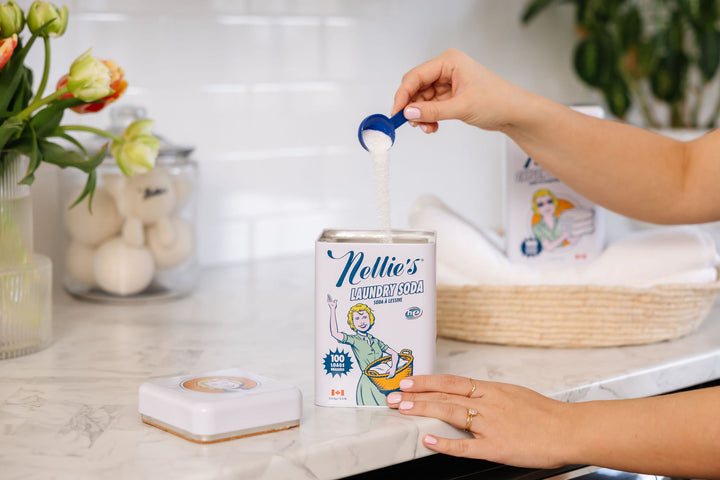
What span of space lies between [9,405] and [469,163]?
119 centimetres

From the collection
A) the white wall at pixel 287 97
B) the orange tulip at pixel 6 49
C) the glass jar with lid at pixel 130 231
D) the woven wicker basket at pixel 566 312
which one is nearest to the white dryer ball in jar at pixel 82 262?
the glass jar with lid at pixel 130 231

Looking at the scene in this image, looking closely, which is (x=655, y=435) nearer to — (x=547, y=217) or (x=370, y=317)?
(x=370, y=317)

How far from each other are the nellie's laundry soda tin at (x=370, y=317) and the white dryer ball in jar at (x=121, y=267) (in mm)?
499

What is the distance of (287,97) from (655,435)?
995 mm

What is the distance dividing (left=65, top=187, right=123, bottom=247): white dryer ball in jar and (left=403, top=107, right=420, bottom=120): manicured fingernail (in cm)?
54

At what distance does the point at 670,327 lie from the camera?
3.55 ft

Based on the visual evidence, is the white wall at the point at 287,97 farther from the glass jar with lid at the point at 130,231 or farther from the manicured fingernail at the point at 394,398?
the manicured fingernail at the point at 394,398

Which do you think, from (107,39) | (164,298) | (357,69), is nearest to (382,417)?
(164,298)

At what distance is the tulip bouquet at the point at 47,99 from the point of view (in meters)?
0.96

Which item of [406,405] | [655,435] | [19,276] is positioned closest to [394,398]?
[406,405]

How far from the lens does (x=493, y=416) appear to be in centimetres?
80

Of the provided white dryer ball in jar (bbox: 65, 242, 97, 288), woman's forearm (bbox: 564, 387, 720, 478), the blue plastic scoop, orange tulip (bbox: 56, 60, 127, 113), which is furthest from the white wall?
woman's forearm (bbox: 564, 387, 720, 478)

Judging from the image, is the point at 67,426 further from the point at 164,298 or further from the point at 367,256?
the point at 164,298

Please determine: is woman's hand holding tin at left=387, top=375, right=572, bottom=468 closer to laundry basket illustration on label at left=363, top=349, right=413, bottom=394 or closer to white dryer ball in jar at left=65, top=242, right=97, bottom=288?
laundry basket illustration on label at left=363, top=349, right=413, bottom=394
